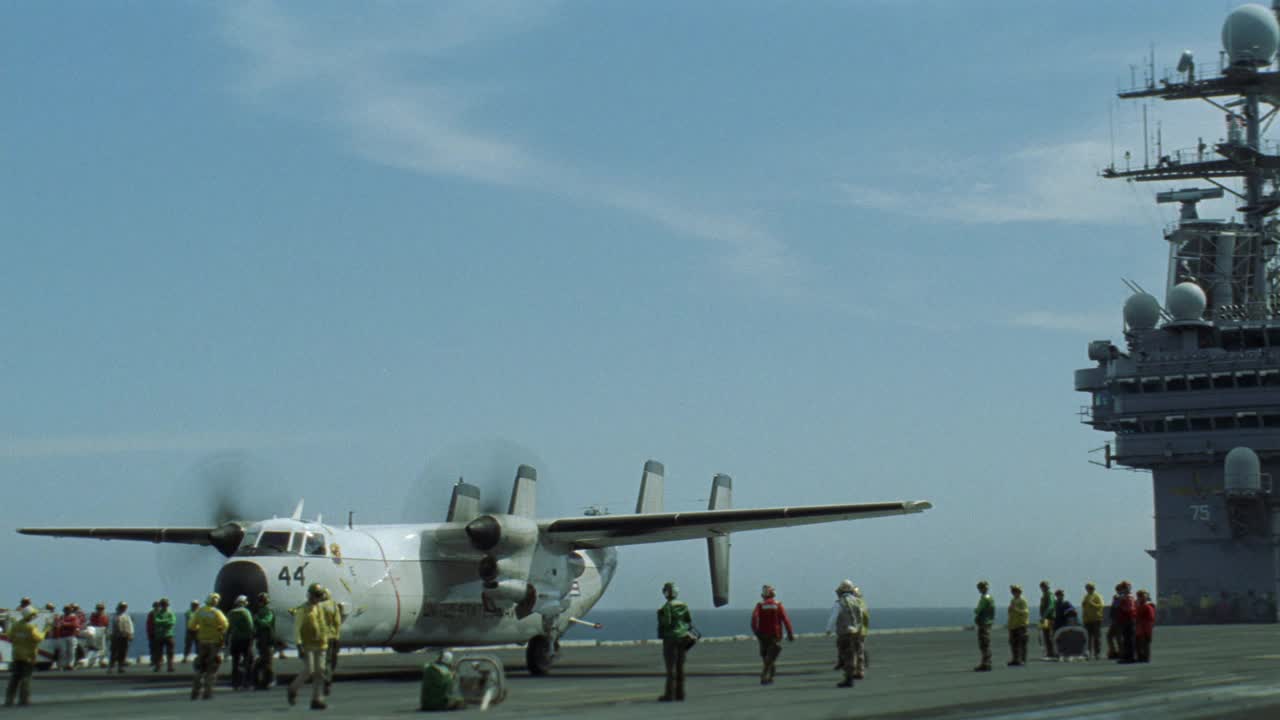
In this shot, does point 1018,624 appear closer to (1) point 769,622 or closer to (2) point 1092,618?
(2) point 1092,618

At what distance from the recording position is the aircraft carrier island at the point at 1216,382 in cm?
6122

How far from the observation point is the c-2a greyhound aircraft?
2553 cm

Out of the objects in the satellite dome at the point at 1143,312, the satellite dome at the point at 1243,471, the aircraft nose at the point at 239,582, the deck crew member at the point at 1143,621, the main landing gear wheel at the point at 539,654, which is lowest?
the main landing gear wheel at the point at 539,654

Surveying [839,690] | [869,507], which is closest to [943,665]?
[869,507]

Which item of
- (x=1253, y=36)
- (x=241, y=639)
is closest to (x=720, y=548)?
(x=241, y=639)

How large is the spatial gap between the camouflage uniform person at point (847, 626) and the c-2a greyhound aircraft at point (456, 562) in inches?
208

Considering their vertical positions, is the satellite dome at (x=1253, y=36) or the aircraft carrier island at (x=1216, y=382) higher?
Answer: the satellite dome at (x=1253, y=36)

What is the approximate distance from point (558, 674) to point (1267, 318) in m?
47.6

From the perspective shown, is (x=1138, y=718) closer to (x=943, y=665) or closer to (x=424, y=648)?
(x=943, y=665)

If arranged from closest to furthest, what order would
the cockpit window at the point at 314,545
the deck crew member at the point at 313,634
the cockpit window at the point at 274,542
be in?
1. the deck crew member at the point at 313,634
2. the cockpit window at the point at 274,542
3. the cockpit window at the point at 314,545

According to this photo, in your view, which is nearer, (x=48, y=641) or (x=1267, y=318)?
(x=48, y=641)

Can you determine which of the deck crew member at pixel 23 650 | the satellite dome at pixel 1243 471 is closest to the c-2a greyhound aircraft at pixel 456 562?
the deck crew member at pixel 23 650

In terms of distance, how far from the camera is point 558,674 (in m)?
29.8

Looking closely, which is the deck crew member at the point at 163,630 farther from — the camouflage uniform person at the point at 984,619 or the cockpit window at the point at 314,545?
the camouflage uniform person at the point at 984,619
